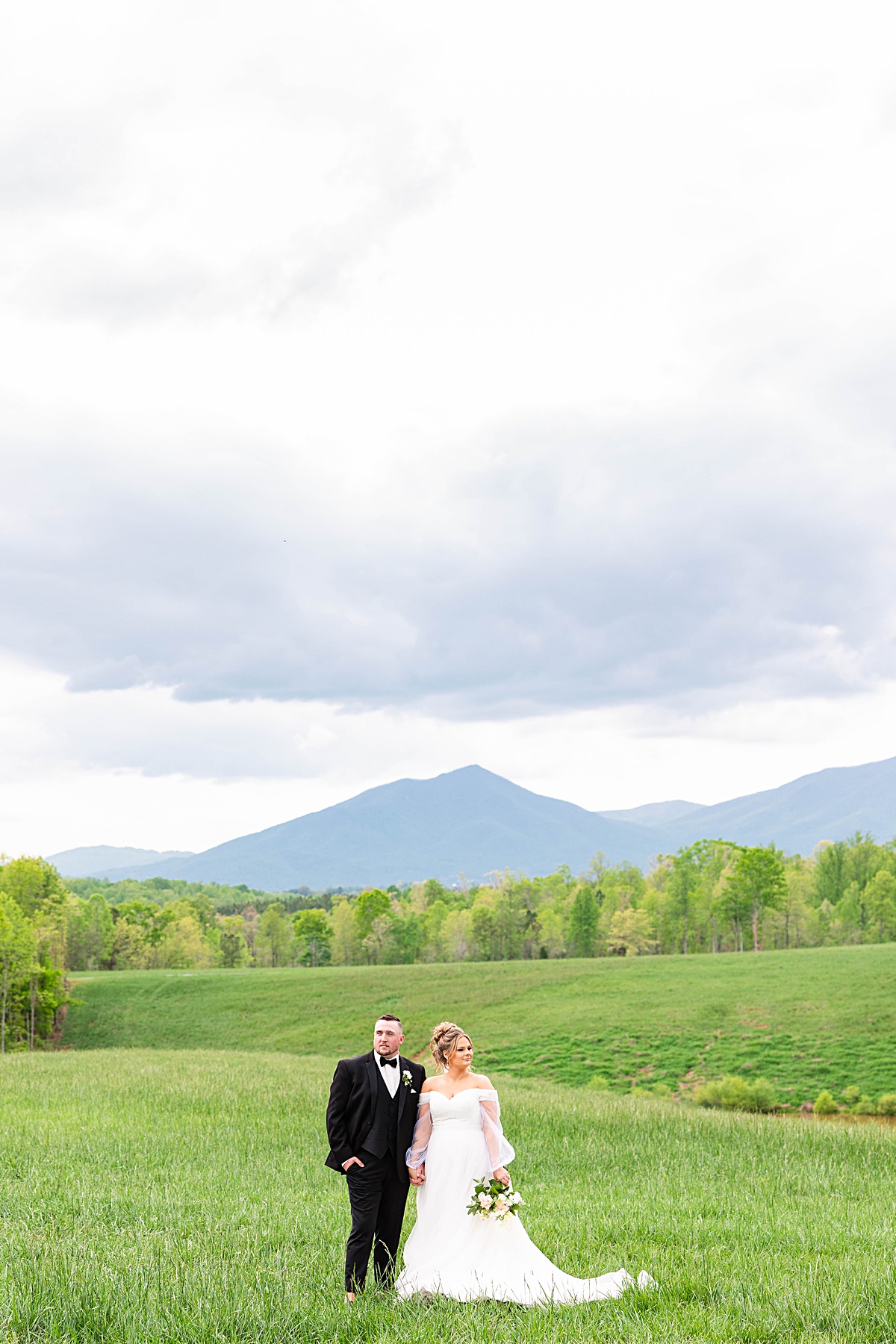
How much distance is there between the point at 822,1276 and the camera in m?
7.61

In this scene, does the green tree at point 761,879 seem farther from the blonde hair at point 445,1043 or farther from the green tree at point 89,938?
the blonde hair at point 445,1043

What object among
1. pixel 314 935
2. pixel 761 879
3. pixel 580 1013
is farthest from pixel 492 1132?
pixel 314 935

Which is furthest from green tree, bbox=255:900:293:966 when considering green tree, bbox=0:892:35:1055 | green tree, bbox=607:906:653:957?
green tree, bbox=0:892:35:1055

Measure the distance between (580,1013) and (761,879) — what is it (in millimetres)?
37992

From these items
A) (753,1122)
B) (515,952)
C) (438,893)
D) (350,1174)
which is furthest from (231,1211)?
(438,893)

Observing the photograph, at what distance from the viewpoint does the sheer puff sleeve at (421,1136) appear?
8.31 meters

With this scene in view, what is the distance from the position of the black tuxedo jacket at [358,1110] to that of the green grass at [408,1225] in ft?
3.46

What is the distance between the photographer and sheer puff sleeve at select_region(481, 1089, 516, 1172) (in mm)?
Result: 8391

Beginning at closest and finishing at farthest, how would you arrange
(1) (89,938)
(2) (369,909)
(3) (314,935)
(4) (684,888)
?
1. (1) (89,938)
2. (4) (684,888)
3. (2) (369,909)
4. (3) (314,935)

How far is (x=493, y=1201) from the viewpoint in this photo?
791 cm

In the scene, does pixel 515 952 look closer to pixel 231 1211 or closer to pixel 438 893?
pixel 438 893

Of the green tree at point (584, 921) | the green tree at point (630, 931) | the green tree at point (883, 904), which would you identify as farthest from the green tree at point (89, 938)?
the green tree at point (883, 904)

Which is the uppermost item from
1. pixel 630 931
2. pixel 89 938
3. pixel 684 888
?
pixel 684 888

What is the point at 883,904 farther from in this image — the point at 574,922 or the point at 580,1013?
the point at 580,1013
